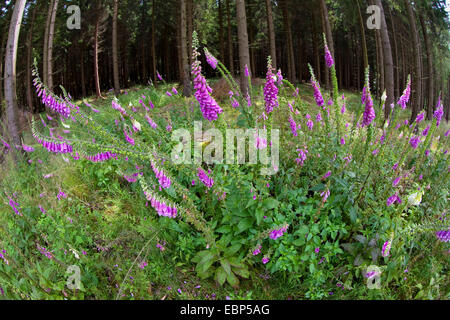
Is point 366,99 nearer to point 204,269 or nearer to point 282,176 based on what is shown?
point 282,176

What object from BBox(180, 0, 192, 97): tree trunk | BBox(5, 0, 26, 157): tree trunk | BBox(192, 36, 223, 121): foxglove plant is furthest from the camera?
BBox(180, 0, 192, 97): tree trunk

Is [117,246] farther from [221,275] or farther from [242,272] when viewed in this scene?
[242,272]

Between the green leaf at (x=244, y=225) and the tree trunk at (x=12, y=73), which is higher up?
the tree trunk at (x=12, y=73)

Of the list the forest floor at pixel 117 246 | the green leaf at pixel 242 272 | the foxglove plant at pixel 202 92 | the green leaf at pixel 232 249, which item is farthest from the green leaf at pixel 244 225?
the foxglove plant at pixel 202 92

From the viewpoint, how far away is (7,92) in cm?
635

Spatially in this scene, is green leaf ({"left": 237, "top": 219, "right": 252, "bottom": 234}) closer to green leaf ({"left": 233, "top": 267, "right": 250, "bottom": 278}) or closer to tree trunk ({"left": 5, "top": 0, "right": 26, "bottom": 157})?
green leaf ({"left": 233, "top": 267, "right": 250, "bottom": 278})

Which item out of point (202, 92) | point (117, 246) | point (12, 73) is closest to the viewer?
point (202, 92)

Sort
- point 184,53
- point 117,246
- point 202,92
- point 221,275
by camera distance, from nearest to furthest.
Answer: point 202,92
point 221,275
point 117,246
point 184,53

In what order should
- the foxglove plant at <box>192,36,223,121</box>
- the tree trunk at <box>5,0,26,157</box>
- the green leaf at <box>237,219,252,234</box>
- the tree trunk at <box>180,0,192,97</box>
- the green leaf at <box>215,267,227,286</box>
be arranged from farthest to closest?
1. the tree trunk at <box>180,0,192,97</box>
2. the tree trunk at <box>5,0,26,157</box>
3. the green leaf at <box>237,219,252,234</box>
4. the green leaf at <box>215,267,227,286</box>
5. the foxglove plant at <box>192,36,223,121</box>

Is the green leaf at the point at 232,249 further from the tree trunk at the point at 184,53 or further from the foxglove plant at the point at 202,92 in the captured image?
the tree trunk at the point at 184,53

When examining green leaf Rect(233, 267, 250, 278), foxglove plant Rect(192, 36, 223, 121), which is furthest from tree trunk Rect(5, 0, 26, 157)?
green leaf Rect(233, 267, 250, 278)

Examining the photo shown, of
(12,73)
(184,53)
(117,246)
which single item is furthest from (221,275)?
(184,53)

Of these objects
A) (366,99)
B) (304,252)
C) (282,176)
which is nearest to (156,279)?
(304,252)

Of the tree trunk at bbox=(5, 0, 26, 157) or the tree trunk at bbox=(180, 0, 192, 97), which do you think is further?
the tree trunk at bbox=(180, 0, 192, 97)
